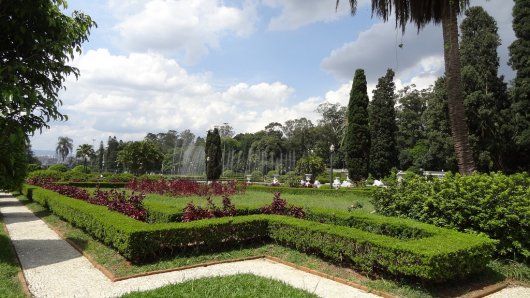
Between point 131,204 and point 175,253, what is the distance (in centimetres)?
263

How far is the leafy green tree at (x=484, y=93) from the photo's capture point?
23.2 m

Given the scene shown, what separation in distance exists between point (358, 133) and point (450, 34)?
19.5 meters

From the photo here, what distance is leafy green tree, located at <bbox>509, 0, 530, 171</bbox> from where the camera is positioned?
867 inches

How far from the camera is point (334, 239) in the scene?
21.5 ft

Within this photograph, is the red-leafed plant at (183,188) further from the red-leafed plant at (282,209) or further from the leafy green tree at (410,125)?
the leafy green tree at (410,125)

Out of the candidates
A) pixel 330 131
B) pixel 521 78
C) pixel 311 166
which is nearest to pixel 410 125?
pixel 330 131

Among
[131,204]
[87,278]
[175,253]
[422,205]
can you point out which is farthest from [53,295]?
[422,205]

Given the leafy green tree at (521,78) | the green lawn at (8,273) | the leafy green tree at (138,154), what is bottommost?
the green lawn at (8,273)

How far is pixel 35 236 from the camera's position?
9.59m

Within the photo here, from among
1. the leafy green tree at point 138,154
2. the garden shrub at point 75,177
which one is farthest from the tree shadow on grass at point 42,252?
the leafy green tree at point 138,154

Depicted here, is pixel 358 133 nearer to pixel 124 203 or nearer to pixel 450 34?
pixel 450 34

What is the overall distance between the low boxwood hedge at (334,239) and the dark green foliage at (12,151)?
6.86ft

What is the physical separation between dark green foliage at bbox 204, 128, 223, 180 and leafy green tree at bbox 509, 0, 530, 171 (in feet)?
71.6

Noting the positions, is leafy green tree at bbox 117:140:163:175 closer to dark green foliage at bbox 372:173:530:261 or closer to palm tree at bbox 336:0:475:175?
palm tree at bbox 336:0:475:175
